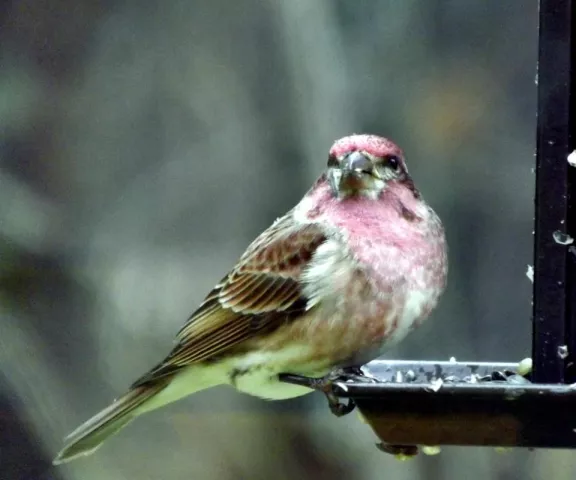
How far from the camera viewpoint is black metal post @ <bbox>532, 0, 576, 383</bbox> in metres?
3.54

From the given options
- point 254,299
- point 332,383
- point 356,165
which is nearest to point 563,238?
point 332,383

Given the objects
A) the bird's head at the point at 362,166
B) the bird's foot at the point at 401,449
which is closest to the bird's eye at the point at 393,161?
the bird's head at the point at 362,166

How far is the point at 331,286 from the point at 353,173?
1.26 ft

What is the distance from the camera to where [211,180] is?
23.4 ft

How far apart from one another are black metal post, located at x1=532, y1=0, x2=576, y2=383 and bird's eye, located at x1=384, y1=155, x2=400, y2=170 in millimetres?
902

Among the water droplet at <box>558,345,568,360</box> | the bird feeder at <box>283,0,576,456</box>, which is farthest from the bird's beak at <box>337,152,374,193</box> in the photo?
the water droplet at <box>558,345,568,360</box>

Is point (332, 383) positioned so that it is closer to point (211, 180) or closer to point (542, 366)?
point (542, 366)

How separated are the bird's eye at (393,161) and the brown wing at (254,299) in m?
0.33

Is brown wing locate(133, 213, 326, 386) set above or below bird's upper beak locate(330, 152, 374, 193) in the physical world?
below

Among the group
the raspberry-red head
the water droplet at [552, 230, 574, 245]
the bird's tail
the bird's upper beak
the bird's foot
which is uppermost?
the raspberry-red head

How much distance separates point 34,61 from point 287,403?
7.62 feet

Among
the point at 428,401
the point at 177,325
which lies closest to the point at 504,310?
the point at 177,325

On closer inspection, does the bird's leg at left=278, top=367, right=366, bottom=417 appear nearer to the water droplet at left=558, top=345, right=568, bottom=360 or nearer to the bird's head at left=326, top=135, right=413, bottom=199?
the water droplet at left=558, top=345, right=568, bottom=360

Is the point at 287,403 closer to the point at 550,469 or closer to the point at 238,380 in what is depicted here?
the point at 550,469
